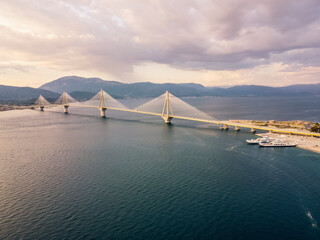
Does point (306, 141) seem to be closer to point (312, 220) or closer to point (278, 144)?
point (278, 144)

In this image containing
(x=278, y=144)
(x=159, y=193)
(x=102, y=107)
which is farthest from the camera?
(x=102, y=107)

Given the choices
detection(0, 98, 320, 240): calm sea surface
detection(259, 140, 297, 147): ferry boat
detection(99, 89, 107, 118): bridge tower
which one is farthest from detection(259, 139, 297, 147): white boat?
detection(99, 89, 107, 118): bridge tower

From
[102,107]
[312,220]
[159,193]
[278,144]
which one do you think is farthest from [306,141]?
[102,107]

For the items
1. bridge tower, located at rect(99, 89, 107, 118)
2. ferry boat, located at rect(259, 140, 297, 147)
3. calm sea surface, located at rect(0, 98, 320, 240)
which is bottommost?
calm sea surface, located at rect(0, 98, 320, 240)

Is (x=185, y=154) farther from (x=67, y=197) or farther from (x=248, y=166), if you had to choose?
(x=67, y=197)

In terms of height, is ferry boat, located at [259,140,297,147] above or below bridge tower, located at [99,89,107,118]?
below

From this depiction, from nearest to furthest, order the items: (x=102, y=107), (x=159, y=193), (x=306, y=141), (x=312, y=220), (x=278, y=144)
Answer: (x=312, y=220)
(x=159, y=193)
(x=278, y=144)
(x=306, y=141)
(x=102, y=107)

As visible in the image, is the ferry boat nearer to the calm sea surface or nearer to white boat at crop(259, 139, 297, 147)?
white boat at crop(259, 139, 297, 147)

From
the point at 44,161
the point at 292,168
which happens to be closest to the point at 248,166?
the point at 292,168
